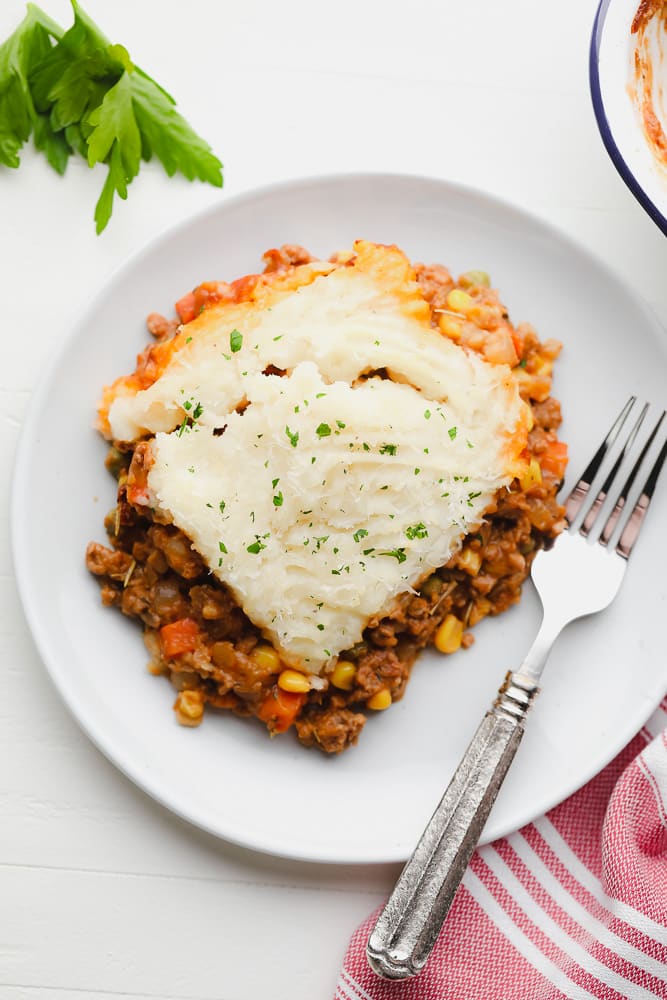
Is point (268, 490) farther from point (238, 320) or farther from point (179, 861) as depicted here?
point (179, 861)

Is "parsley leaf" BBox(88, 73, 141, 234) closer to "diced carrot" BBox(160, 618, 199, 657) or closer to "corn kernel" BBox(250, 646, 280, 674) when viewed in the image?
"diced carrot" BBox(160, 618, 199, 657)

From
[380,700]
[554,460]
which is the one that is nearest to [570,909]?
[380,700]

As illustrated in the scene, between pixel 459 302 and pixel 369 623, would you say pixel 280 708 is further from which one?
pixel 459 302

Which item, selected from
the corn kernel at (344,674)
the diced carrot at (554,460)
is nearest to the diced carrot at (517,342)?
the diced carrot at (554,460)

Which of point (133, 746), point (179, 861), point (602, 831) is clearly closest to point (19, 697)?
point (133, 746)

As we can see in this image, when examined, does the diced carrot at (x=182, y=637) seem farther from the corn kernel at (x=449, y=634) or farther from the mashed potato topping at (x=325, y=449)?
the corn kernel at (x=449, y=634)

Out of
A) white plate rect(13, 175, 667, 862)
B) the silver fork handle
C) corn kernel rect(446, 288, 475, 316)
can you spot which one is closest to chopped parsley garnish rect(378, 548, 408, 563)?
white plate rect(13, 175, 667, 862)
